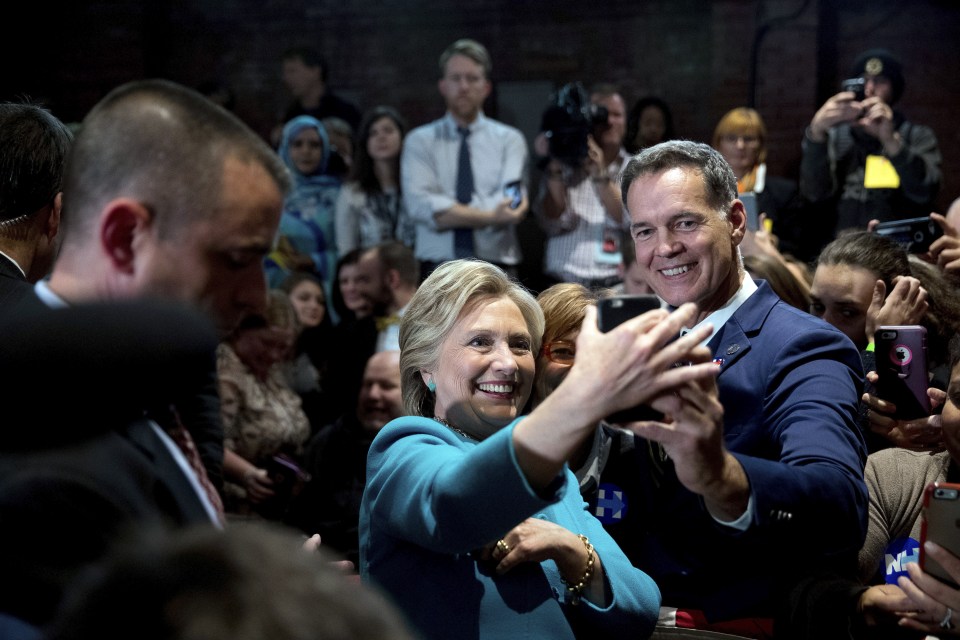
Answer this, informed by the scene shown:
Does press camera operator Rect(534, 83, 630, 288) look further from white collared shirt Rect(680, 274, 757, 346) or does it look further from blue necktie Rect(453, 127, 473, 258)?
white collared shirt Rect(680, 274, 757, 346)

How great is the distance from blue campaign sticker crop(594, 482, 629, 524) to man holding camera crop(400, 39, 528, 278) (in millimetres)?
3184

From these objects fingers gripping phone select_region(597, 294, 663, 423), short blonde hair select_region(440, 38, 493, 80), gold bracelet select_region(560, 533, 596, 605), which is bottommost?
gold bracelet select_region(560, 533, 596, 605)

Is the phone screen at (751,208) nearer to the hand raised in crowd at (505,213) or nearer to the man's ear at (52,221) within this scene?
the hand raised in crowd at (505,213)

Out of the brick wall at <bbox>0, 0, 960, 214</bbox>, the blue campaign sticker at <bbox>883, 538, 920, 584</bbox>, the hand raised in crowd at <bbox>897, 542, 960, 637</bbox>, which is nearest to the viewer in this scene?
the hand raised in crowd at <bbox>897, 542, 960, 637</bbox>

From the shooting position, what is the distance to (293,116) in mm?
7246

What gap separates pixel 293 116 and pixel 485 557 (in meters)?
5.60

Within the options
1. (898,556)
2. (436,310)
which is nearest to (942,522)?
(898,556)

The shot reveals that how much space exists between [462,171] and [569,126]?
71 cm

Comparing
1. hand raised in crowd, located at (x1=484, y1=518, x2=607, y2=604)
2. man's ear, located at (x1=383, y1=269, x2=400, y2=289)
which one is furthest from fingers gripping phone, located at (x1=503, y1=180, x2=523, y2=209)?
hand raised in crowd, located at (x1=484, y1=518, x2=607, y2=604)

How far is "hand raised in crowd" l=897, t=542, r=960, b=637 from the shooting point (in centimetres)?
198

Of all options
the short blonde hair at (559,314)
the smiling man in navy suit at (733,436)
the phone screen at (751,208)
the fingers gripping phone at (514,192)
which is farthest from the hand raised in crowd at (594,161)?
the smiling man in navy suit at (733,436)

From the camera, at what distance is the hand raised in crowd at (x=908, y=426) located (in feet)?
9.64

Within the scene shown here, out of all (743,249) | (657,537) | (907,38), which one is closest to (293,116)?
(743,249)

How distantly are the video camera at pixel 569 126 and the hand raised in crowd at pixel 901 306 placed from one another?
8.50 ft
